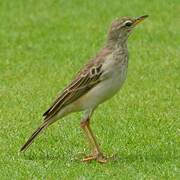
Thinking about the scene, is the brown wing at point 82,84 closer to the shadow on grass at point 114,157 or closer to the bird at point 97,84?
the bird at point 97,84

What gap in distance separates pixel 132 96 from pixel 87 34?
482 cm

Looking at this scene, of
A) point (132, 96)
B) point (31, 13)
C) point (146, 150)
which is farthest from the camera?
point (31, 13)

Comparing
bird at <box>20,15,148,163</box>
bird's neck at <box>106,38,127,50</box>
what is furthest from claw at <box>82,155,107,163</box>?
bird's neck at <box>106,38,127,50</box>

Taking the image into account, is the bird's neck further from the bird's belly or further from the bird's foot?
the bird's foot

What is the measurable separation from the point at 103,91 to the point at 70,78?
17.3ft

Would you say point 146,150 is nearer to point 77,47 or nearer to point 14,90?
point 14,90

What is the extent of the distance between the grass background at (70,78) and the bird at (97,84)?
1.14 feet

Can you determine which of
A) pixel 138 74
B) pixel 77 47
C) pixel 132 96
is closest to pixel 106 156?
pixel 132 96

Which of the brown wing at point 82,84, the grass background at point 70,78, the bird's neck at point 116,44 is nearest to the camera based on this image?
the grass background at point 70,78

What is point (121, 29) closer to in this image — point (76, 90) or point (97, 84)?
point (97, 84)

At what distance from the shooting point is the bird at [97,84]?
1050 cm

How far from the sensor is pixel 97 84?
10.6 meters

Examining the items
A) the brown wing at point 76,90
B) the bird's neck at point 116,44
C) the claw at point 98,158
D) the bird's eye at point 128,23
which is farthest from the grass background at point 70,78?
the bird's eye at point 128,23

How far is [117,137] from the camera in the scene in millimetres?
11781
